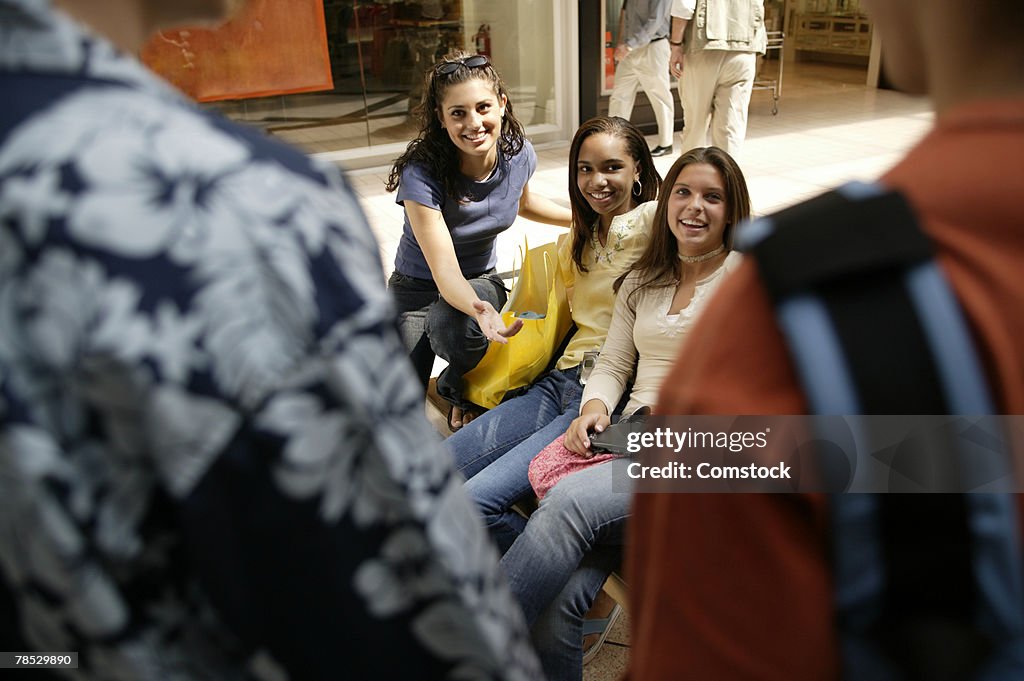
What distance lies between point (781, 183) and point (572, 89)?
2.64 m

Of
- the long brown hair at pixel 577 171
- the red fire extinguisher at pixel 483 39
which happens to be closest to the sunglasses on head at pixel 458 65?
the long brown hair at pixel 577 171

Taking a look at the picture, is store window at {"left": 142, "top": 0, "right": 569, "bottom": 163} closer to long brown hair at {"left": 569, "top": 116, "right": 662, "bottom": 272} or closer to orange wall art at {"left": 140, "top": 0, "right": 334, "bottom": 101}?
orange wall art at {"left": 140, "top": 0, "right": 334, "bottom": 101}

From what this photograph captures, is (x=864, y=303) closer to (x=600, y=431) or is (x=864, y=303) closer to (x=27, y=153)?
(x=27, y=153)

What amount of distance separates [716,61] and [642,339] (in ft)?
14.0

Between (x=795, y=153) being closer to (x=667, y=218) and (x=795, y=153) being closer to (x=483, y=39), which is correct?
(x=483, y=39)

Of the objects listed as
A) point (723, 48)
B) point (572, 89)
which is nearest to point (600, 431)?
point (723, 48)

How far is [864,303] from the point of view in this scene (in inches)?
16.9

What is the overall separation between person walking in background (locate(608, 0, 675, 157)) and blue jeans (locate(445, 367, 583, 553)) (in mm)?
5152

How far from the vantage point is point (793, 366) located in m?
0.44

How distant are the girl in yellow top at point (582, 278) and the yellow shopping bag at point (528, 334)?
0.05m

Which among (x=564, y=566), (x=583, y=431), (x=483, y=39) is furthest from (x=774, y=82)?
(x=564, y=566)

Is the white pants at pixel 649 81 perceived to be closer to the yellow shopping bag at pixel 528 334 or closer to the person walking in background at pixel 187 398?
the yellow shopping bag at pixel 528 334

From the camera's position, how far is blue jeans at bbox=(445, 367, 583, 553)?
2092mm

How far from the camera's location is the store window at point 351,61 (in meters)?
7.14
